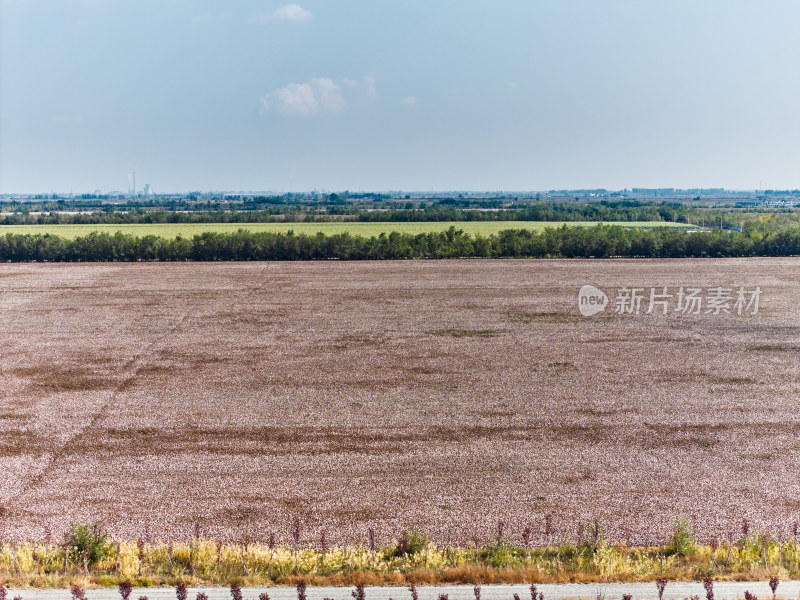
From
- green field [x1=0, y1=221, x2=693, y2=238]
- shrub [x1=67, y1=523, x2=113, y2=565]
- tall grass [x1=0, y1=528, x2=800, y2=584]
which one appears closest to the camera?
tall grass [x1=0, y1=528, x2=800, y2=584]

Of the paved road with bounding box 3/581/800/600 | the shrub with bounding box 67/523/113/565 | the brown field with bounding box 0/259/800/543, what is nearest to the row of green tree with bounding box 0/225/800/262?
the brown field with bounding box 0/259/800/543

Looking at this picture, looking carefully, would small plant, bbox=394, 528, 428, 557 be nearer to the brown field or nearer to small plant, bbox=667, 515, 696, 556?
the brown field

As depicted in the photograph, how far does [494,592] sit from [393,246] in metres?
57.1

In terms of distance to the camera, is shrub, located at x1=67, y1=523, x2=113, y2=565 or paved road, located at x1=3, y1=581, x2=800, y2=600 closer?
paved road, located at x1=3, y1=581, x2=800, y2=600

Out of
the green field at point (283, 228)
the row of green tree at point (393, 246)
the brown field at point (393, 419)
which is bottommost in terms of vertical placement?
the brown field at point (393, 419)

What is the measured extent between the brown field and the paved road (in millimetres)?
2521

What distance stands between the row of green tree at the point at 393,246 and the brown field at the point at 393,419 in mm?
26261

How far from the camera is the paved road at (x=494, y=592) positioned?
31.1 ft

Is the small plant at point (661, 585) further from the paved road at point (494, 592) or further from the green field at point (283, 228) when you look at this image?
the green field at point (283, 228)

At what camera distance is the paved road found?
31.1 feet

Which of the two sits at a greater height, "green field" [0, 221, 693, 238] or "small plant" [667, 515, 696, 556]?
"green field" [0, 221, 693, 238]

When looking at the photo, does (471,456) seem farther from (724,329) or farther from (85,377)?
(724,329)

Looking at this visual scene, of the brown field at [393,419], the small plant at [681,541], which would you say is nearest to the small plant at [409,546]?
the brown field at [393,419]

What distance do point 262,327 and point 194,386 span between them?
1081 centimetres
